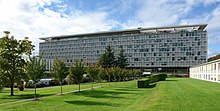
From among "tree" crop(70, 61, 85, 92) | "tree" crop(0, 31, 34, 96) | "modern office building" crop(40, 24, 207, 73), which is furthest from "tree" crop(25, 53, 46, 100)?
"modern office building" crop(40, 24, 207, 73)

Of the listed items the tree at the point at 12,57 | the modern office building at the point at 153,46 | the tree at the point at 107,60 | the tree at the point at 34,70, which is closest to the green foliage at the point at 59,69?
the tree at the point at 12,57

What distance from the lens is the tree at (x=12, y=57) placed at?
1149 inches

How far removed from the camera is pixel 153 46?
407ft

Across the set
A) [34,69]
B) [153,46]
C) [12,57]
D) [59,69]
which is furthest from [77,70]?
[153,46]

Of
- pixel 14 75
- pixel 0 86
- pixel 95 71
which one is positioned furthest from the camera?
pixel 95 71

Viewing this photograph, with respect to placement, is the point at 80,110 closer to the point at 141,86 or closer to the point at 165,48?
the point at 141,86

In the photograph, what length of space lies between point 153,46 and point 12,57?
9986cm

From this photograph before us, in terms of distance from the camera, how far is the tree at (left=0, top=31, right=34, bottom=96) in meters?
29.2

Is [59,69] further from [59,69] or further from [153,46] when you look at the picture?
[153,46]

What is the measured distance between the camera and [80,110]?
18.2 meters

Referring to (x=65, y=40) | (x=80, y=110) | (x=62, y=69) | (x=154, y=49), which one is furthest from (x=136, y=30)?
(x=80, y=110)

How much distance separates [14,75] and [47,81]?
22.9 metres

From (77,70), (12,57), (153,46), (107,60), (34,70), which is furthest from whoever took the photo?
(153,46)

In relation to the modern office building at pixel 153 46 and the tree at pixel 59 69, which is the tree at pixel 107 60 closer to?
the modern office building at pixel 153 46
